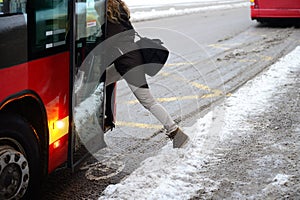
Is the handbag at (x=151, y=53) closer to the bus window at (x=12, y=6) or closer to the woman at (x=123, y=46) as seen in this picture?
the woman at (x=123, y=46)

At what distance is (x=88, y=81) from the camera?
4.27 m

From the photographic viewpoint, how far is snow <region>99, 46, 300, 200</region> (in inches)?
161

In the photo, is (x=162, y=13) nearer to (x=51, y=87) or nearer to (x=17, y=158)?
(x=51, y=87)

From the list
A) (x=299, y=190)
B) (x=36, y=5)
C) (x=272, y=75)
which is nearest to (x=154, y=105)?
(x=299, y=190)

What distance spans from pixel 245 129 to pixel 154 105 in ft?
4.24

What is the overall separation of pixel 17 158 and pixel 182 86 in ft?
16.0

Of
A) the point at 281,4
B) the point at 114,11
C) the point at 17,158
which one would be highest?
the point at 281,4

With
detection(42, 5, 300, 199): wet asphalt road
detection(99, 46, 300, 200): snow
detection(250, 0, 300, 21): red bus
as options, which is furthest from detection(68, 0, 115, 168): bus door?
detection(250, 0, 300, 21): red bus

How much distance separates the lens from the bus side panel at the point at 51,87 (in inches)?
124

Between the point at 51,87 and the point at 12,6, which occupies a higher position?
the point at 12,6

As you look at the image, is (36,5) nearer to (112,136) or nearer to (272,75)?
(112,136)

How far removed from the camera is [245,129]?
225 inches

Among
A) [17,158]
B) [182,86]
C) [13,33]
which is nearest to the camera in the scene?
[13,33]

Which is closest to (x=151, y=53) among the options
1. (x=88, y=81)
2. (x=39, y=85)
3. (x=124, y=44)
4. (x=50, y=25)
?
(x=124, y=44)
